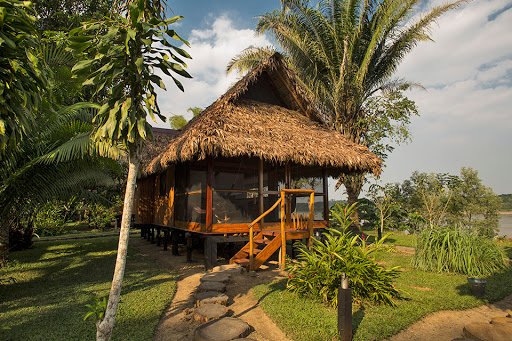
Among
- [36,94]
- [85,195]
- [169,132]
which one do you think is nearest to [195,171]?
[85,195]

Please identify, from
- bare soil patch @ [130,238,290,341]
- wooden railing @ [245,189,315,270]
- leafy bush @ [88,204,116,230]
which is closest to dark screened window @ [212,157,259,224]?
wooden railing @ [245,189,315,270]

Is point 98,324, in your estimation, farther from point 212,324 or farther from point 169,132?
point 169,132

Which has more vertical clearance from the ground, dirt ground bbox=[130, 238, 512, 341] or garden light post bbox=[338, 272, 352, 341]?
garden light post bbox=[338, 272, 352, 341]

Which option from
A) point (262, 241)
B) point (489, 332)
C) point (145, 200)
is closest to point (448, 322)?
point (489, 332)

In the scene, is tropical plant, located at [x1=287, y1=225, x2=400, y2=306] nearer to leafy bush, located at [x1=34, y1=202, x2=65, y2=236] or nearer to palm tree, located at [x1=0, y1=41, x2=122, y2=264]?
palm tree, located at [x1=0, y1=41, x2=122, y2=264]

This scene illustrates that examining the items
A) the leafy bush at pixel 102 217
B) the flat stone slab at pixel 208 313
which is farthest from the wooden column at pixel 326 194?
the leafy bush at pixel 102 217

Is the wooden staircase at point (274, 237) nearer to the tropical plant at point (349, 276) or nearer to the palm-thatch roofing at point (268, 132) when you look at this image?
the palm-thatch roofing at point (268, 132)

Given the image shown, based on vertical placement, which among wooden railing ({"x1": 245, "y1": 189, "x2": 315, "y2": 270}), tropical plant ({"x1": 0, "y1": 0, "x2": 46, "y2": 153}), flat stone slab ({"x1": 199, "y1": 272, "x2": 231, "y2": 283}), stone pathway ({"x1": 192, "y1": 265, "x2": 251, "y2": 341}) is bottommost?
stone pathway ({"x1": 192, "y1": 265, "x2": 251, "y2": 341})

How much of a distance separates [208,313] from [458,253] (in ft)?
16.7

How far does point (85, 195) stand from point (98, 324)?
525 cm

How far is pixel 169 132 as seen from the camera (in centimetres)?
1518

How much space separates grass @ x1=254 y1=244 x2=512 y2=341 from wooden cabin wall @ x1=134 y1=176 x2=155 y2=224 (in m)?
7.38

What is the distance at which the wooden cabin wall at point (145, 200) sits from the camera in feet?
36.8

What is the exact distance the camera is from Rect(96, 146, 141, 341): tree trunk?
2.66 meters
